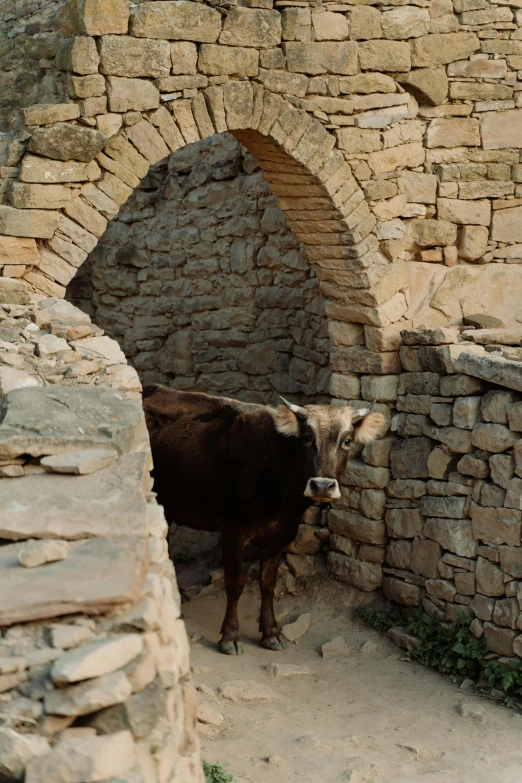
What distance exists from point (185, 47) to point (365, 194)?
1.72 meters

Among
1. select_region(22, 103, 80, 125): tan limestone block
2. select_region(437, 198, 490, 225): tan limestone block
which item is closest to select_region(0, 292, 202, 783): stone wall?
select_region(22, 103, 80, 125): tan limestone block

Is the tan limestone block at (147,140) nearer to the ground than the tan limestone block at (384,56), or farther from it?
nearer to the ground

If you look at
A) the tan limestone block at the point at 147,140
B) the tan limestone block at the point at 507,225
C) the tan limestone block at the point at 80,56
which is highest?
the tan limestone block at the point at 80,56

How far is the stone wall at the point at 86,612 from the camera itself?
2211mm

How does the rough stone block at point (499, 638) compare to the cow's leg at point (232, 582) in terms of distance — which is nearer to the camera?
the rough stone block at point (499, 638)

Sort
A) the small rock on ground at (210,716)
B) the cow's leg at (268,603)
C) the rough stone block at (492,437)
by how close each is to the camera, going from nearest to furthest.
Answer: the small rock on ground at (210,716) < the rough stone block at (492,437) < the cow's leg at (268,603)

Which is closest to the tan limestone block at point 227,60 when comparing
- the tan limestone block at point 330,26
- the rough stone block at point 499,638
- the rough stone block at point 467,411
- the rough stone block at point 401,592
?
the tan limestone block at point 330,26

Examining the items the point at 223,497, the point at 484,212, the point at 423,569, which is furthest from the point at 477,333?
the point at 223,497

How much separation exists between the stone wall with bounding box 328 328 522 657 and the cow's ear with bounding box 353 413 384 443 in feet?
2.00

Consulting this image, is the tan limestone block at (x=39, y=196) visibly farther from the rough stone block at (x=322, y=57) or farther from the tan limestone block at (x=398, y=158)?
the tan limestone block at (x=398, y=158)

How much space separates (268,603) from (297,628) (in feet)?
1.21

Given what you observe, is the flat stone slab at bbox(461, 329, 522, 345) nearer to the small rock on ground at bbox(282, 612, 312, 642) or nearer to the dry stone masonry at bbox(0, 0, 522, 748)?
the dry stone masonry at bbox(0, 0, 522, 748)

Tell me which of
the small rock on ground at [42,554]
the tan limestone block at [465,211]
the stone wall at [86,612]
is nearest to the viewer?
the stone wall at [86,612]

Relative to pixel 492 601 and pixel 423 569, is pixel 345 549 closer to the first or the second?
pixel 423 569
